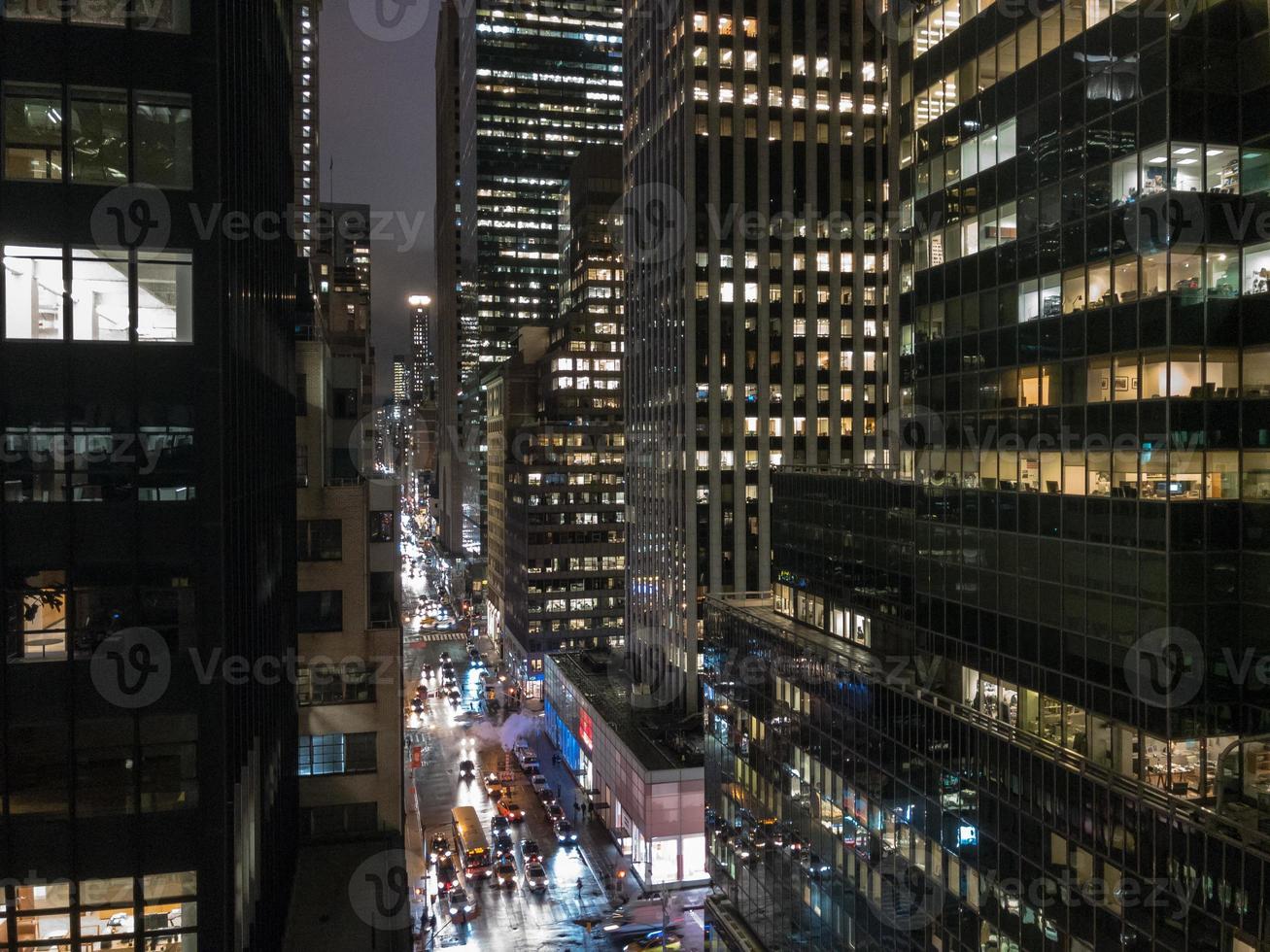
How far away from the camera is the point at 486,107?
188 meters

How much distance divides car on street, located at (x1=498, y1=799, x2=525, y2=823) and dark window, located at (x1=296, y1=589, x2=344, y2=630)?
43.3 metres

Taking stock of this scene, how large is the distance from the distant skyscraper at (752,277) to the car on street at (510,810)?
1679 cm

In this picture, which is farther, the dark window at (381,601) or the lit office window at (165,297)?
the dark window at (381,601)

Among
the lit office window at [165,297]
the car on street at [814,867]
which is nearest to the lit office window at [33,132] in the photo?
A: the lit office window at [165,297]

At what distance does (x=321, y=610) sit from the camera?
108 feet

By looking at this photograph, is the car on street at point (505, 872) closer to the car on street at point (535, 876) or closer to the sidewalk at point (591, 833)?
the car on street at point (535, 876)

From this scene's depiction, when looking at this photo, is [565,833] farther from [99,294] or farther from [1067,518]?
[99,294]

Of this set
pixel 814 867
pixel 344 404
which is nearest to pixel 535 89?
pixel 344 404

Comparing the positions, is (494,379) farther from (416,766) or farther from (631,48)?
(416,766)

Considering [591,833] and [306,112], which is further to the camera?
[306,112]

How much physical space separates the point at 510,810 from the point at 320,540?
149 ft

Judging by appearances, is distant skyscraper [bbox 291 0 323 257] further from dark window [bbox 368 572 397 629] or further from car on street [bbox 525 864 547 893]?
A: car on street [bbox 525 864 547 893]

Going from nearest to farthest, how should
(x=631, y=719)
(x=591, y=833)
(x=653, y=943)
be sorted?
(x=653, y=943), (x=591, y=833), (x=631, y=719)

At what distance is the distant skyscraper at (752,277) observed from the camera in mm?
79062
